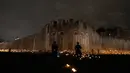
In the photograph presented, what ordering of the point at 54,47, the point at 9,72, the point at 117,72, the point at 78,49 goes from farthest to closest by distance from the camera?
the point at 78,49
the point at 54,47
the point at 117,72
the point at 9,72

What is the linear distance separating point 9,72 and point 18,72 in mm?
881

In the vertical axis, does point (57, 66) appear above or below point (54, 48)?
below

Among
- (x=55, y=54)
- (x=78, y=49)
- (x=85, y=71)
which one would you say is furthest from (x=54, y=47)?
(x=85, y=71)

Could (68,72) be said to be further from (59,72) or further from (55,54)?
(55,54)

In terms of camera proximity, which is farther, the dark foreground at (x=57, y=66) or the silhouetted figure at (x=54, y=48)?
the silhouetted figure at (x=54, y=48)

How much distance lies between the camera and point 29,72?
2997 cm

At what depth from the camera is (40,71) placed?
3091 cm

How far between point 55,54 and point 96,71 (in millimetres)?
17272

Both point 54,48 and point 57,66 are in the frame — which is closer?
point 57,66

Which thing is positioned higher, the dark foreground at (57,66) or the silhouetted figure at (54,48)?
the silhouetted figure at (54,48)

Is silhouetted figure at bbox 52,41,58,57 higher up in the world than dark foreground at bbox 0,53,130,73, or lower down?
higher up

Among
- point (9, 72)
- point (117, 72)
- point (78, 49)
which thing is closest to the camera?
point (9, 72)

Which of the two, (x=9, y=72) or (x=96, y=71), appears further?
(x=96, y=71)

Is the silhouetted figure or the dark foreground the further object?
the silhouetted figure
